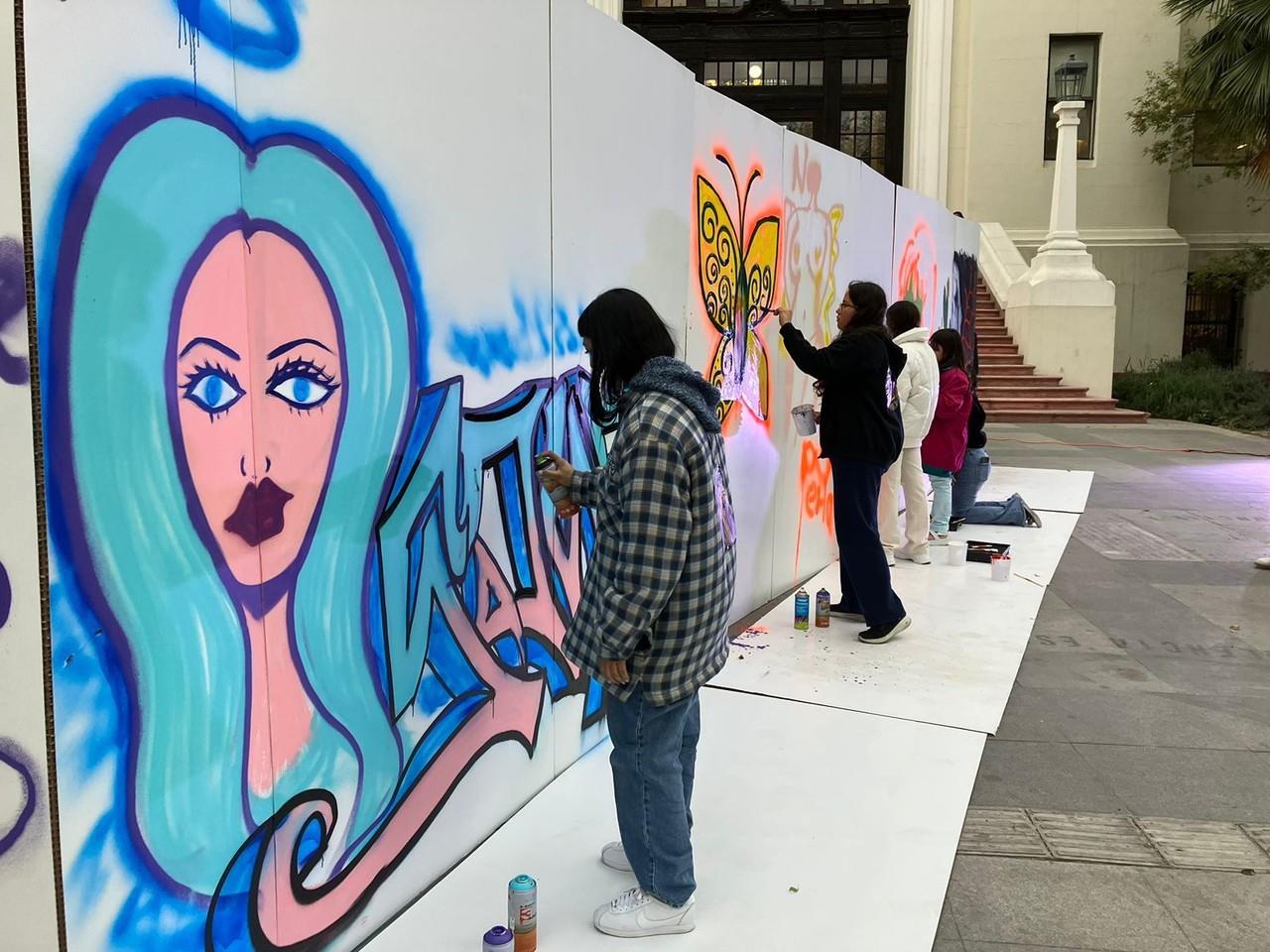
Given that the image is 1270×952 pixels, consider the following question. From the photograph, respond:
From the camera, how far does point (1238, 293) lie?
73.6ft

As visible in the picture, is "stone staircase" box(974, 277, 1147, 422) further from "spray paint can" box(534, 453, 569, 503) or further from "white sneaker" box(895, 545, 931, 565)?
"spray paint can" box(534, 453, 569, 503)

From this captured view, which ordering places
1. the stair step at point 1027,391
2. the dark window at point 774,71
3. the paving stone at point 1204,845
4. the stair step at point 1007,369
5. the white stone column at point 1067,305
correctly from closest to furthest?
the paving stone at point 1204,845, the stair step at point 1027,391, the white stone column at point 1067,305, the stair step at point 1007,369, the dark window at point 774,71

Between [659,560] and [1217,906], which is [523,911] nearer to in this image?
[659,560]

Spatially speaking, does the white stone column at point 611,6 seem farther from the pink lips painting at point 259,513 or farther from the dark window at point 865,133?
the pink lips painting at point 259,513

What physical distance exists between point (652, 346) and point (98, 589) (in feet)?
A: 4.75

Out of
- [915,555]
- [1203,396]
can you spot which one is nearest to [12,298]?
[915,555]

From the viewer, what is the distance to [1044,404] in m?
17.6

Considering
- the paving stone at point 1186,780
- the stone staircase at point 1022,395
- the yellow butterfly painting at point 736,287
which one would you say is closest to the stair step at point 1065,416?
the stone staircase at point 1022,395

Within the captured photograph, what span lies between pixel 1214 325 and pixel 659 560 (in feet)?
79.7

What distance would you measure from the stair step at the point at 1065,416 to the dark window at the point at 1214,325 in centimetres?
672

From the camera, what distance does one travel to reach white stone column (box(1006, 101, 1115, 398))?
18.2 m

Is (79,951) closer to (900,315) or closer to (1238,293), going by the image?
(900,315)

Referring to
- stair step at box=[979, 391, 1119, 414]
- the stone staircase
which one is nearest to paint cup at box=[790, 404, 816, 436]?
the stone staircase

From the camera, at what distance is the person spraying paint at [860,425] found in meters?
5.40
